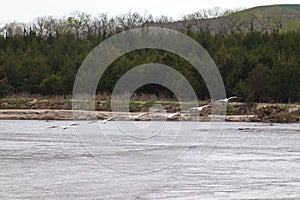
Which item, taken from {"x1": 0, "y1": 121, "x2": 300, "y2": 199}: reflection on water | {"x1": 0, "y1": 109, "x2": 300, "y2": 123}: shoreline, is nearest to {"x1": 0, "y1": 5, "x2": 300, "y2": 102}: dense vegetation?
{"x1": 0, "y1": 109, "x2": 300, "y2": 123}: shoreline

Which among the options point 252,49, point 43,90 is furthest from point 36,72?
point 252,49

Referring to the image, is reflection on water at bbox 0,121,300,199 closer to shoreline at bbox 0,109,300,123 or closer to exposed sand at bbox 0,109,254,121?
shoreline at bbox 0,109,300,123

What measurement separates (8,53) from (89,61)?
11.7 m

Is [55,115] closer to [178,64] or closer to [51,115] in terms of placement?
[51,115]

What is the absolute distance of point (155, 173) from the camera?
2944cm

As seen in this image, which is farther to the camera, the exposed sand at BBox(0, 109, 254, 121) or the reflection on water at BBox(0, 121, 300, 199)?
the exposed sand at BBox(0, 109, 254, 121)

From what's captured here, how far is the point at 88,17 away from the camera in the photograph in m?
150

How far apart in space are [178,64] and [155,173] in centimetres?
5998

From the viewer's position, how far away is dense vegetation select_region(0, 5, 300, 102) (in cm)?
7831

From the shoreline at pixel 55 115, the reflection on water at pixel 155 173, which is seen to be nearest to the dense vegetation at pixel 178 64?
the shoreline at pixel 55 115

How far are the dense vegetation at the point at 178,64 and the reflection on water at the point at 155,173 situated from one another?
33.7m

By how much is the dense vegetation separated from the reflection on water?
33.7 m

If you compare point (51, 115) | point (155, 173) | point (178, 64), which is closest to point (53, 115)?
point (51, 115)

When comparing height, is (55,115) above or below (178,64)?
below
